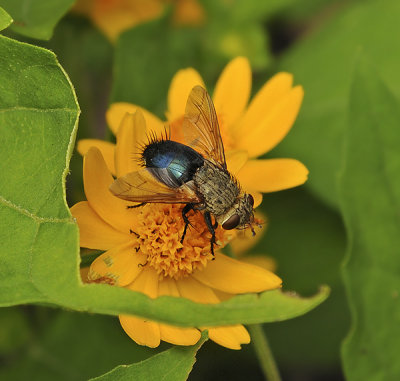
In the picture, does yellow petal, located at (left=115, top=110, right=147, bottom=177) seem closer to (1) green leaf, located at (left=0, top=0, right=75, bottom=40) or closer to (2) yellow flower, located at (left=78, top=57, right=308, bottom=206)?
(2) yellow flower, located at (left=78, top=57, right=308, bottom=206)

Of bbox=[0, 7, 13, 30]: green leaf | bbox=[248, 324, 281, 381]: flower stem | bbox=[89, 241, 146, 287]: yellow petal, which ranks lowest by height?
bbox=[248, 324, 281, 381]: flower stem

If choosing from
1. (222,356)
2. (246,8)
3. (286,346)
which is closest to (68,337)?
(222,356)

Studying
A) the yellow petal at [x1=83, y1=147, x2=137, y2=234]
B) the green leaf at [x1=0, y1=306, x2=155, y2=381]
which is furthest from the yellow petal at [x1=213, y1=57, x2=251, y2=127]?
the green leaf at [x1=0, y1=306, x2=155, y2=381]

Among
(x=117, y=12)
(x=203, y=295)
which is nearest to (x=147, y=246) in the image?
(x=203, y=295)

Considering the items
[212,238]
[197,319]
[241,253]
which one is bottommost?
[241,253]

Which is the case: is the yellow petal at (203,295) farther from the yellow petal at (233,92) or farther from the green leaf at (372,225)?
the yellow petal at (233,92)

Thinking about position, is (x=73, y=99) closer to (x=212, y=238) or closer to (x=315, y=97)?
(x=212, y=238)

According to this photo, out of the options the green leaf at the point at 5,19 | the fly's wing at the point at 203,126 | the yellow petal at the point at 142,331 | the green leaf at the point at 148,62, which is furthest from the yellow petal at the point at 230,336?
the green leaf at the point at 148,62
